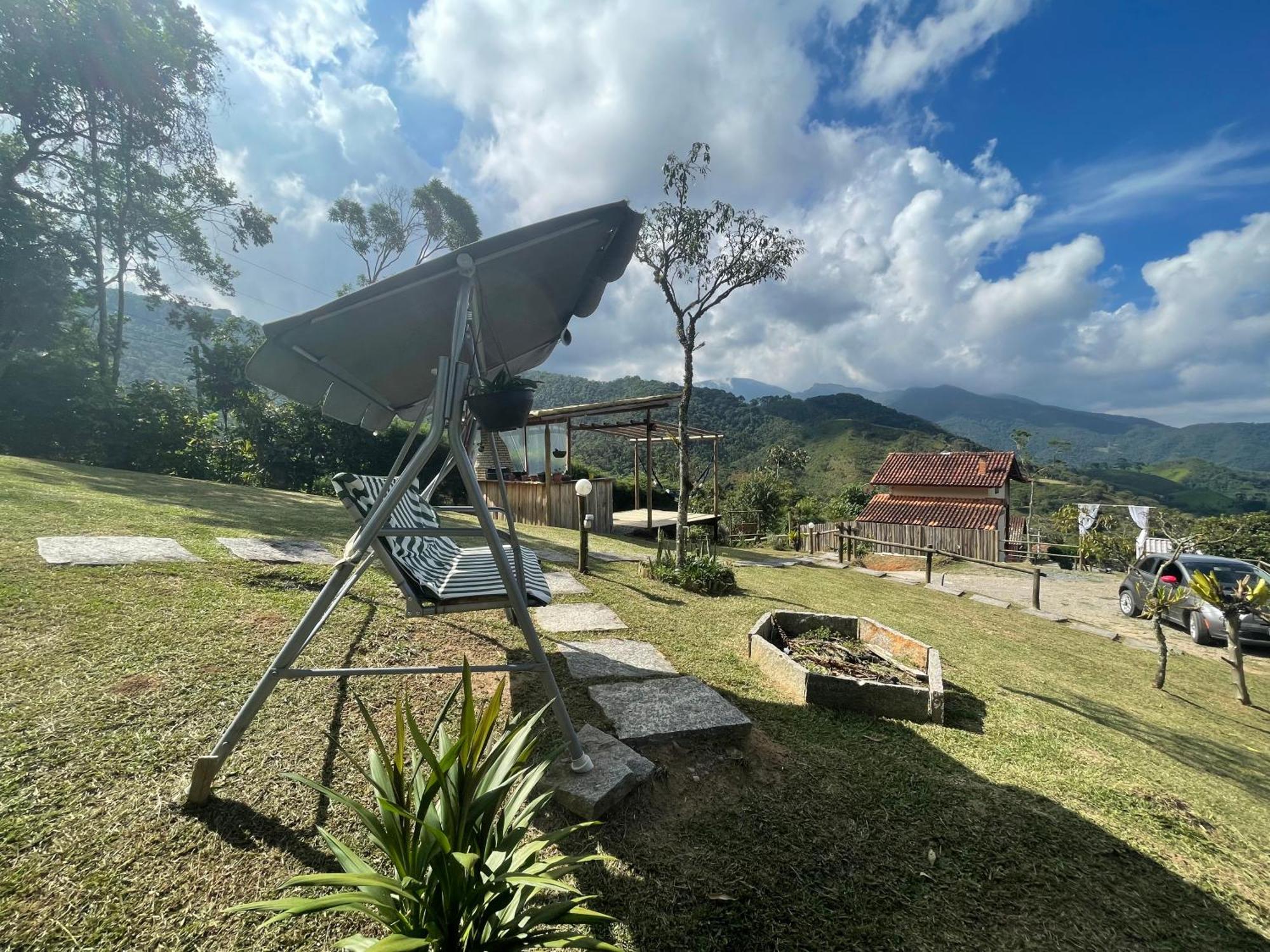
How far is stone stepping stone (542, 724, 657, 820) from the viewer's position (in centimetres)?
174

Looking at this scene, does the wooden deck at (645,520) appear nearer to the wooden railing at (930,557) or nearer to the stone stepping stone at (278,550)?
the wooden railing at (930,557)

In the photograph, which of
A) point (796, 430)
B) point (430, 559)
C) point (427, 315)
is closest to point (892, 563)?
point (430, 559)

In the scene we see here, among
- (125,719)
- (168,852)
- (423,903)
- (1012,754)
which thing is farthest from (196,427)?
(1012,754)

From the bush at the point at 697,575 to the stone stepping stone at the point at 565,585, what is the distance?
3.60ft

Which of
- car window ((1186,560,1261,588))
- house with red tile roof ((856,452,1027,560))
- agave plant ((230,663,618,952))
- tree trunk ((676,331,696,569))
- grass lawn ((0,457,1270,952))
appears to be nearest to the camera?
agave plant ((230,663,618,952))

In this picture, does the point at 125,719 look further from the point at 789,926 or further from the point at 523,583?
the point at 789,926

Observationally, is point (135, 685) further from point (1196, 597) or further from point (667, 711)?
point (1196, 597)

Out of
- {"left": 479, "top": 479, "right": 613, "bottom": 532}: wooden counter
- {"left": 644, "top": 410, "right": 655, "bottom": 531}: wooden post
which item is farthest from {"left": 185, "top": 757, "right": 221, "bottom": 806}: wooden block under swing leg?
{"left": 479, "top": 479, "right": 613, "bottom": 532}: wooden counter

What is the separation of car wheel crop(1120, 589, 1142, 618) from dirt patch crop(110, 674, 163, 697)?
12.4 meters

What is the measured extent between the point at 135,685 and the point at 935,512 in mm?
22027

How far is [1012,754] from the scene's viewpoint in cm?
257

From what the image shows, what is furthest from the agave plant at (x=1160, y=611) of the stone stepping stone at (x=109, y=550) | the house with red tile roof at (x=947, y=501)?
the house with red tile roof at (x=947, y=501)

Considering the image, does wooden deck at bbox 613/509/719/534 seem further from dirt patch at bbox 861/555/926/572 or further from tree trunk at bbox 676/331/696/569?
tree trunk at bbox 676/331/696/569

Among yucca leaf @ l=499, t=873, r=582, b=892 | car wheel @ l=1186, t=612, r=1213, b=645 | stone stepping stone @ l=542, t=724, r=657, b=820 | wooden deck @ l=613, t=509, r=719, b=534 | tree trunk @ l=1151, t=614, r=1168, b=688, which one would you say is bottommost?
car wheel @ l=1186, t=612, r=1213, b=645
